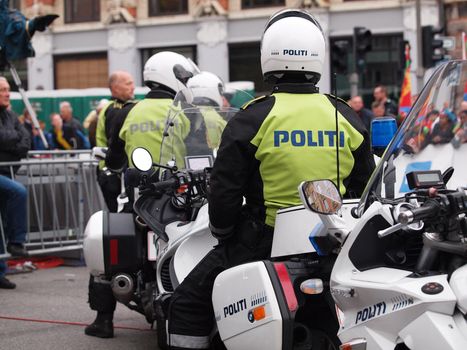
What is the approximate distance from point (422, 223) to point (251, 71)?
81.3ft

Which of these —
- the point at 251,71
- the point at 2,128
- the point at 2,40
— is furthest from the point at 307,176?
the point at 251,71

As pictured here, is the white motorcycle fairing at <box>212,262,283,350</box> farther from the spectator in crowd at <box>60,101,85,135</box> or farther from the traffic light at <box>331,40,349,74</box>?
the spectator in crowd at <box>60,101,85,135</box>

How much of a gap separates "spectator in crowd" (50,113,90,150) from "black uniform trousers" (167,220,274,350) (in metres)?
13.0

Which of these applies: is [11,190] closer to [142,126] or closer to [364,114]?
[142,126]

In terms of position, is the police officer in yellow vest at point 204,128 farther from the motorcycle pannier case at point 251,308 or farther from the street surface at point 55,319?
the motorcycle pannier case at point 251,308

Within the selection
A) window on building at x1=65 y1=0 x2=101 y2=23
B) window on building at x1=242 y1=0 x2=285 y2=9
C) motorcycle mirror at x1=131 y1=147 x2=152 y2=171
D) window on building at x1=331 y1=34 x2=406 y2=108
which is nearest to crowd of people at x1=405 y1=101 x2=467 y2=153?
motorcycle mirror at x1=131 y1=147 x2=152 y2=171

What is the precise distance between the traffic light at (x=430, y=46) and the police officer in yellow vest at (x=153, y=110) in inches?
397

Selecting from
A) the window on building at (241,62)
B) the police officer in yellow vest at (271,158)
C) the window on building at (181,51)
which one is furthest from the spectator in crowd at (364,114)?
the window on building at (181,51)

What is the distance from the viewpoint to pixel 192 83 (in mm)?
6465

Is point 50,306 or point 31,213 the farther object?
point 31,213

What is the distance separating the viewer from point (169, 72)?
22.7ft

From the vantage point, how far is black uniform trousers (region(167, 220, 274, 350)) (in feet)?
14.1

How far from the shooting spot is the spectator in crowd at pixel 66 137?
1727cm

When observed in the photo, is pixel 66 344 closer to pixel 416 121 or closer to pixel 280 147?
pixel 280 147
